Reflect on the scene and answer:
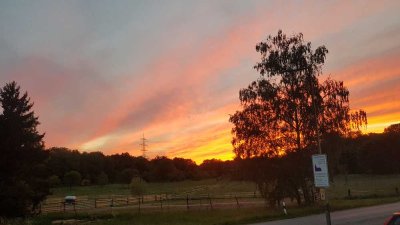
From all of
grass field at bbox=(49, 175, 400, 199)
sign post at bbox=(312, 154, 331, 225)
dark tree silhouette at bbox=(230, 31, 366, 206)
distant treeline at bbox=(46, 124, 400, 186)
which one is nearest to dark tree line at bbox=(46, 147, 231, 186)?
distant treeline at bbox=(46, 124, 400, 186)

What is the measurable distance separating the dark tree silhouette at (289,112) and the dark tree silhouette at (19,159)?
2067cm

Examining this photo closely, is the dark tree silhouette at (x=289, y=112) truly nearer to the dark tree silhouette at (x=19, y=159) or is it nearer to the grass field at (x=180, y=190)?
the dark tree silhouette at (x=19, y=159)

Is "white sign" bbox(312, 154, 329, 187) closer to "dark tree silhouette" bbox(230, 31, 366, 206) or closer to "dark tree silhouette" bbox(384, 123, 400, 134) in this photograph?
"dark tree silhouette" bbox(230, 31, 366, 206)

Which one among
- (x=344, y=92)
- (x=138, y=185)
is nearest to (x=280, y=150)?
(x=344, y=92)

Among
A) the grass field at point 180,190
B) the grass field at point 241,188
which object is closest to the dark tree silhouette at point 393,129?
the grass field at point 241,188

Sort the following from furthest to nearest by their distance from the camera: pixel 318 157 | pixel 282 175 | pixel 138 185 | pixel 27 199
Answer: pixel 138 185
pixel 27 199
pixel 282 175
pixel 318 157

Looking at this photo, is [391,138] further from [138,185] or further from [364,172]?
[138,185]

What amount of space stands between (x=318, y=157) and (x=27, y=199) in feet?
119

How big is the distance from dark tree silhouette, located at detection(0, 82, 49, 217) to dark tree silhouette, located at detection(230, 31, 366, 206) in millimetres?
20672

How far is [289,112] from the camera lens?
43.0 meters

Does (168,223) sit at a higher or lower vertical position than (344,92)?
lower

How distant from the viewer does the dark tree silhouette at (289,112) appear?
42.4m

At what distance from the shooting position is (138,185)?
77.7 meters

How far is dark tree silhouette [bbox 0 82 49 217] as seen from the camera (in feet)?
146
